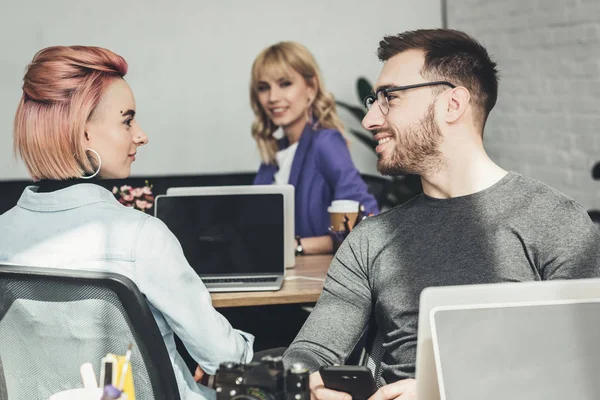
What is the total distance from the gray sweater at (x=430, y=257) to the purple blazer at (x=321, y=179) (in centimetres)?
A: 145

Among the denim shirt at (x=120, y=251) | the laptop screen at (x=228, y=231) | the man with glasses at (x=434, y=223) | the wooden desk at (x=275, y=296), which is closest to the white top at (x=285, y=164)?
the laptop screen at (x=228, y=231)

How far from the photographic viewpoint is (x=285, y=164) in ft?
12.0

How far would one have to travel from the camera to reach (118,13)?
15.6 ft

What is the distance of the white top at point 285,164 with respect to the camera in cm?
363

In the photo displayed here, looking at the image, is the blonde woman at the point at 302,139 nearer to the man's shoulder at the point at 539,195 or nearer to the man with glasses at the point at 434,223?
the man with glasses at the point at 434,223

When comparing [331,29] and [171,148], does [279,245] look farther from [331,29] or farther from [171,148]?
[331,29]

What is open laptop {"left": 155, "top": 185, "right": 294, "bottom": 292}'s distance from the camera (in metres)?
2.75

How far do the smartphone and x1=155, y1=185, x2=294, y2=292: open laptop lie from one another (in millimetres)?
1332

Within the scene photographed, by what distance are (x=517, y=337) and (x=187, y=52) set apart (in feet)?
13.1

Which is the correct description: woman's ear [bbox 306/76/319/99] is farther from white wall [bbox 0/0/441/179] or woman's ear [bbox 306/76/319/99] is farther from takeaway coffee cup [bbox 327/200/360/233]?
white wall [bbox 0/0/441/179]

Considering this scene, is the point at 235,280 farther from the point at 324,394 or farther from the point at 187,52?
the point at 187,52

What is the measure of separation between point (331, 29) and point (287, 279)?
2.75 meters

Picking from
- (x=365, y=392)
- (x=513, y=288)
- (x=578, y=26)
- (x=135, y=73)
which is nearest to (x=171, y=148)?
(x=135, y=73)

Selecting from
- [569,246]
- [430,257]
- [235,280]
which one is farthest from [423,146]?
[235,280]
